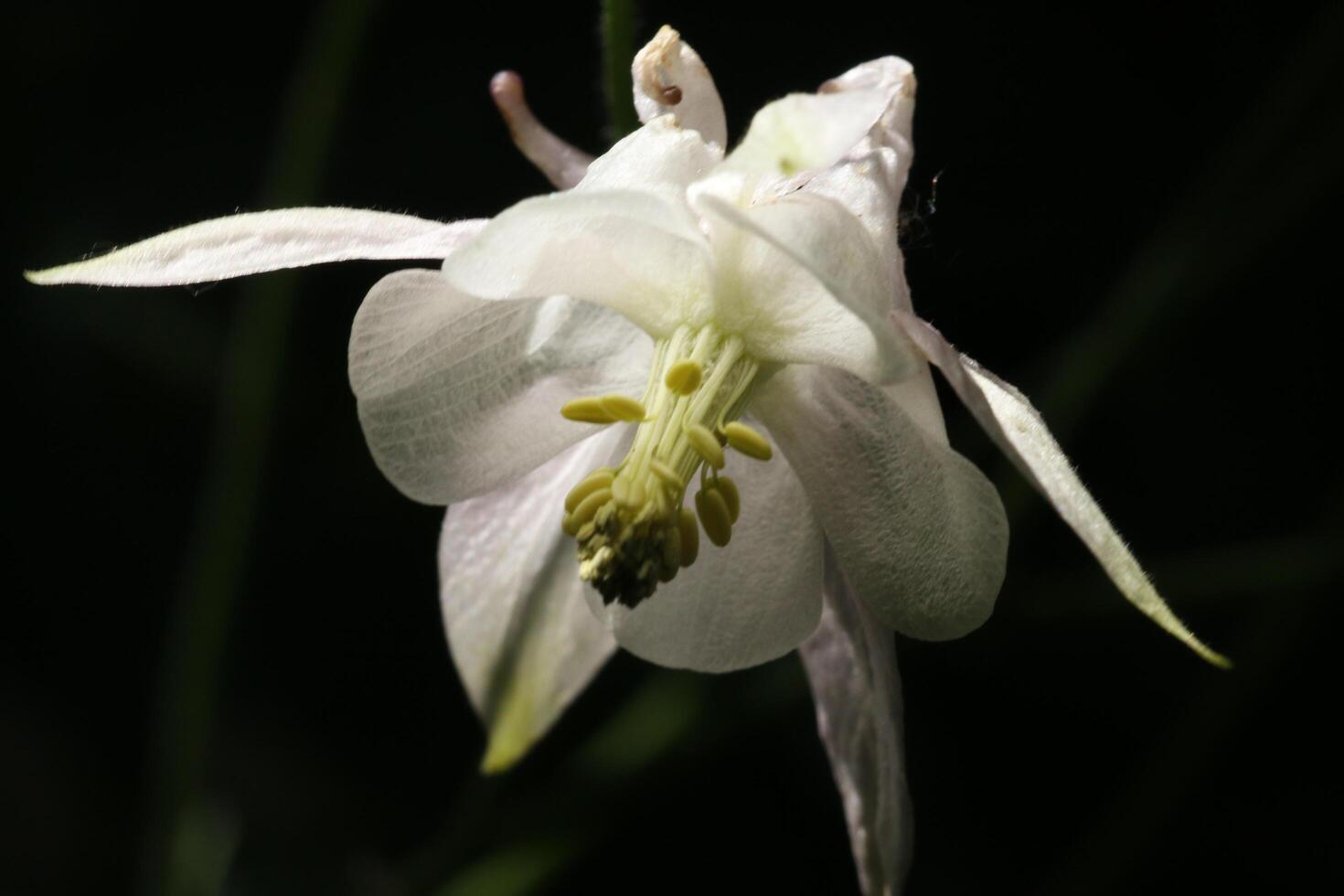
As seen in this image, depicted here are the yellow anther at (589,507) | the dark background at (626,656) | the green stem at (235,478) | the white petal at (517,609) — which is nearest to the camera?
the yellow anther at (589,507)

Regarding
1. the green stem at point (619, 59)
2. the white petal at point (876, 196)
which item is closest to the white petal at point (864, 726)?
the white petal at point (876, 196)

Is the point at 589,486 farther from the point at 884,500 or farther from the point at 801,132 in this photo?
the point at 801,132

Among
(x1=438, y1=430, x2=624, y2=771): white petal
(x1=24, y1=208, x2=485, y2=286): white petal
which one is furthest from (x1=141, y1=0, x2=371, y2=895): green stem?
(x1=24, y1=208, x2=485, y2=286): white petal

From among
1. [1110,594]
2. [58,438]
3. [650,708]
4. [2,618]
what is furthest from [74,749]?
[1110,594]

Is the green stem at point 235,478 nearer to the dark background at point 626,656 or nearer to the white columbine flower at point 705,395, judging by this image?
the dark background at point 626,656

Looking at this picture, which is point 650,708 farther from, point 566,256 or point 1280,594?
point 566,256

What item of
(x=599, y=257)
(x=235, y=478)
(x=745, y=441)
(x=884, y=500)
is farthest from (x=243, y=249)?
(x=235, y=478)
